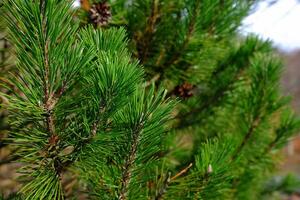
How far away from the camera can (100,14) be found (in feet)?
3.81

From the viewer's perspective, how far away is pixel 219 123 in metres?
1.70

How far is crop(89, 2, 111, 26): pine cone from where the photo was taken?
115 centimetres

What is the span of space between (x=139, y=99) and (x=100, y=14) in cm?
40

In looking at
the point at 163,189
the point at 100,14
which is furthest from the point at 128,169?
the point at 100,14

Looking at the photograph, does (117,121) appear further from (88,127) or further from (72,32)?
(72,32)

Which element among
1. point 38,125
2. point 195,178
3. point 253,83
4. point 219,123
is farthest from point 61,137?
point 219,123

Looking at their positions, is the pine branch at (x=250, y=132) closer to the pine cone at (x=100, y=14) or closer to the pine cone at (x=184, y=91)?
the pine cone at (x=184, y=91)

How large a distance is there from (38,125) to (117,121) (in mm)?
165

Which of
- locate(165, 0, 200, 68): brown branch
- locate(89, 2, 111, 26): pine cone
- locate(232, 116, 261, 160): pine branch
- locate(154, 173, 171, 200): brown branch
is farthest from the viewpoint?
locate(232, 116, 261, 160): pine branch

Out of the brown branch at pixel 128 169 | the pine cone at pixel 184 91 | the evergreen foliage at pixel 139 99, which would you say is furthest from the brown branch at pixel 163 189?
the pine cone at pixel 184 91

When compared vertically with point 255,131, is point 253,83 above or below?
above

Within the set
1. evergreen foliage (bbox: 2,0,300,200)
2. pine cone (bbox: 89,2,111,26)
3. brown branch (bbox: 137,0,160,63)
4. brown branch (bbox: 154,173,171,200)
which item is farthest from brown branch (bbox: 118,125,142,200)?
brown branch (bbox: 137,0,160,63)

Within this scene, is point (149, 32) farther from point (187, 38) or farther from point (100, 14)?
point (100, 14)

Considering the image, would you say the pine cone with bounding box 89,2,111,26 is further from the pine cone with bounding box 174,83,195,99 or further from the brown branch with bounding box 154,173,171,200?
the brown branch with bounding box 154,173,171,200
